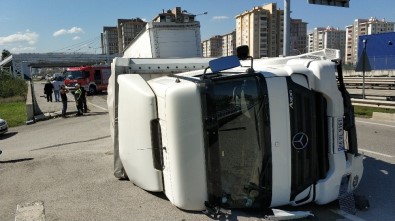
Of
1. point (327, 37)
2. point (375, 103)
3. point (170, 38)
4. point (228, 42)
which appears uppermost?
point (327, 37)

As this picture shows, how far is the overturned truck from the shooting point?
372 cm

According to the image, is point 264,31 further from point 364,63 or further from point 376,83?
point 364,63

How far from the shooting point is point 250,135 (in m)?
3.79

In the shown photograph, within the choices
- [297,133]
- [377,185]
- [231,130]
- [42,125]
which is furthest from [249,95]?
[42,125]

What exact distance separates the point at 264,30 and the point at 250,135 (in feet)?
128

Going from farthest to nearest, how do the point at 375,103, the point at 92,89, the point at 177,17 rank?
the point at 92,89 → the point at 375,103 → the point at 177,17

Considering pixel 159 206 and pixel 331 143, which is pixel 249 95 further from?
pixel 159 206

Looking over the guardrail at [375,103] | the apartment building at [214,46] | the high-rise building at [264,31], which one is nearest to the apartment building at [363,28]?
the apartment building at [214,46]

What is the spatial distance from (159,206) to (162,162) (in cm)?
63

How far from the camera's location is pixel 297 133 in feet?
12.7

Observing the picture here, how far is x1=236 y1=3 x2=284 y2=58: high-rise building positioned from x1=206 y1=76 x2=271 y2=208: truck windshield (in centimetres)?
3638

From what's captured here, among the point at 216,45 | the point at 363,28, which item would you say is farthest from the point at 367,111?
the point at 216,45

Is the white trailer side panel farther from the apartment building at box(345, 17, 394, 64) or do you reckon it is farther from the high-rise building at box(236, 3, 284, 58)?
the apartment building at box(345, 17, 394, 64)

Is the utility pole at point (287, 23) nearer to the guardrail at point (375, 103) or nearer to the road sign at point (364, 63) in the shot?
the road sign at point (364, 63)
